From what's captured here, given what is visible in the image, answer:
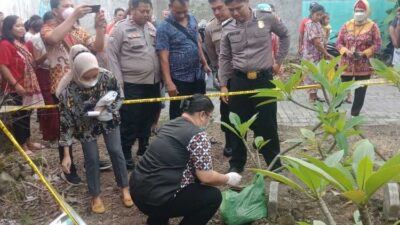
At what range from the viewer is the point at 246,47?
4.09 m

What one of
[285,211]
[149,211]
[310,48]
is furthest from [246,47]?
[310,48]

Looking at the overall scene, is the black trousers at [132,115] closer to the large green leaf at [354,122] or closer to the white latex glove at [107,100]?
the white latex glove at [107,100]

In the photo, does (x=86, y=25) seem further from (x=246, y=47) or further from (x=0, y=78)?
(x=246, y=47)

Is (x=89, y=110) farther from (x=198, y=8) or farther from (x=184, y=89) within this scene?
(x=198, y=8)

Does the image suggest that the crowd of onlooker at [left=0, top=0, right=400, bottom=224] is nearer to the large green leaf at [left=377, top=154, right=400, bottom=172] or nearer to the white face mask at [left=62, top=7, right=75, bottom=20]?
the white face mask at [left=62, top=7, right=75, bottom=20]

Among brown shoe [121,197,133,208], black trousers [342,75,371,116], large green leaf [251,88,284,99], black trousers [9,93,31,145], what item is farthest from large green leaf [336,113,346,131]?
black trousers [342,75,371,116]

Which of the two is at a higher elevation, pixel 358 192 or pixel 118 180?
pixel 358 192

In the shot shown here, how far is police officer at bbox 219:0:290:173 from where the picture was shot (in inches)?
159

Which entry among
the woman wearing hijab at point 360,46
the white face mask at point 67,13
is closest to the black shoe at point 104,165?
the white face mask at point 67,13

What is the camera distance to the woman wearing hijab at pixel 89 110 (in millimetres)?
3533

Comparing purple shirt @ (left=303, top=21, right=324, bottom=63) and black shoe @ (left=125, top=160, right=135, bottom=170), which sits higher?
purple shirt @ (left=303, top=21, right=324, bottom=63)

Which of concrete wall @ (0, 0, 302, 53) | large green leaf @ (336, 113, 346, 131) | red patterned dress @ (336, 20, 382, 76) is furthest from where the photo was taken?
concrete wall @ (0, 0, 302, 53)

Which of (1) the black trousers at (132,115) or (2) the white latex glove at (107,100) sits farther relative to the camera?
(1) the black trousers at (132,115)

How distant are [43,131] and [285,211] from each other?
3.11 meters
